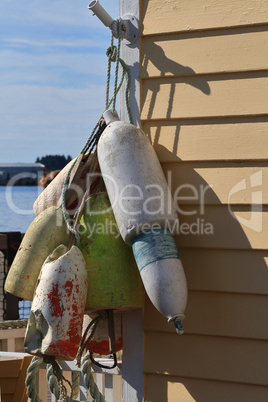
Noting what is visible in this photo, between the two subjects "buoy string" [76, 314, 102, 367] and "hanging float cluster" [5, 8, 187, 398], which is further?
"buoy string" [76, 314, 102, 367]

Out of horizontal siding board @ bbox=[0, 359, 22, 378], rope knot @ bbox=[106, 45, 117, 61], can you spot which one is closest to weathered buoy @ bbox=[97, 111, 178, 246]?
rope knot @ bbox=[106, 45, 117, 61]

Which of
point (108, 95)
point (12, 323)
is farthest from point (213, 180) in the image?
point (12, 323)

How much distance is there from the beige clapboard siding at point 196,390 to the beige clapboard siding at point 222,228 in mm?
530

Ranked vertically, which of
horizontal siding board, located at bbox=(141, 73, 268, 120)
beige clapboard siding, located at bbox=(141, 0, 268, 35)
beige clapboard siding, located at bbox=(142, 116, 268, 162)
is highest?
beige clapboard siding, located at bbox=(141, 0, 268, 35)

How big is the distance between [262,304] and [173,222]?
0.46 meters

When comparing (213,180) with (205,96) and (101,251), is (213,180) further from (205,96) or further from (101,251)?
(101,251)

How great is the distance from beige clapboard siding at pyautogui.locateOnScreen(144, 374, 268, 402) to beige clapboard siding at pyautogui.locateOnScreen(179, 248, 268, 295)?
366mm

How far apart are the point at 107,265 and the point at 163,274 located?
30 cm

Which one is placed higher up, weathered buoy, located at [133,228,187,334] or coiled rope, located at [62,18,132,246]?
coiled rope, located at [62,18,132,246]

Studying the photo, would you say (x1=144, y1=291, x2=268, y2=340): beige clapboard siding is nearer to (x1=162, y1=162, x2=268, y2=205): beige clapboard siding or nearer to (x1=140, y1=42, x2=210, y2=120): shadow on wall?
(x1=162, y1=162, x2=268, y2=205): beige clapboard siding

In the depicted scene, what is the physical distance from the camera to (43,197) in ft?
8.62

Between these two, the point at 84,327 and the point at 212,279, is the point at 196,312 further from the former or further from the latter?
the point at 84,327

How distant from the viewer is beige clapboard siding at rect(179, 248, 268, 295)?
2.25 m

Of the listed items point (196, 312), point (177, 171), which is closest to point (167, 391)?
point (196, 312)
